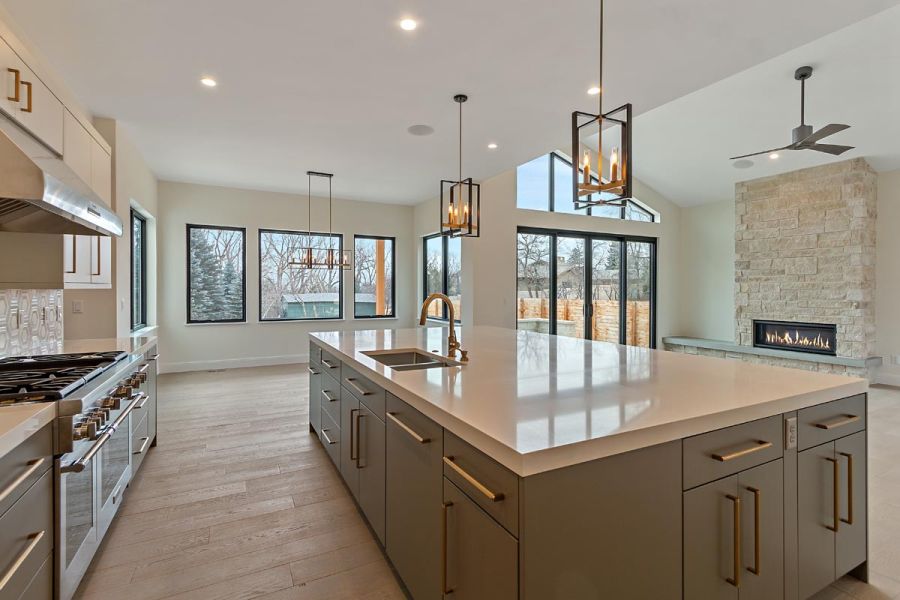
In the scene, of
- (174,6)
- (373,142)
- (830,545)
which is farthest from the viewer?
(373,142)

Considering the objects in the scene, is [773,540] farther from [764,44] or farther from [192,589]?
[764,44]

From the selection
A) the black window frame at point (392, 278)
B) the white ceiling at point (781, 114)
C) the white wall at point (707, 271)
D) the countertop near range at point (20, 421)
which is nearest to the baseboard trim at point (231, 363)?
the black window frame at point (392, 278)

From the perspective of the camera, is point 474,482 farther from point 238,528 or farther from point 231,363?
point 231,363

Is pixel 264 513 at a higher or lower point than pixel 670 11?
lower

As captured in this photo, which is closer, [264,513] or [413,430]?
[413,430]

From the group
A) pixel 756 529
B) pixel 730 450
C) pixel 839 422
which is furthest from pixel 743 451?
pixel 839 422

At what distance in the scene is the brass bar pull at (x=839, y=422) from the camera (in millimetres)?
1582

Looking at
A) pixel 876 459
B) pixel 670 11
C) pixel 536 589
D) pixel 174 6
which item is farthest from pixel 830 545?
pixel 174 6

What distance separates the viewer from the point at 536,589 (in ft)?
3.32

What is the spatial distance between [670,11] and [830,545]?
8.74 feet

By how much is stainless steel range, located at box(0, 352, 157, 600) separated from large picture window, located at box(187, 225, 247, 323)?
14.7 ft

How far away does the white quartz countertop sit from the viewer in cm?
109

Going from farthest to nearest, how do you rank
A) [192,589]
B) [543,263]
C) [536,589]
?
[543,263]
[192,589]
[536,589]

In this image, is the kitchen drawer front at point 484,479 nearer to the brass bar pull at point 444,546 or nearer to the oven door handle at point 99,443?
the brass bar pull at point 444,546
